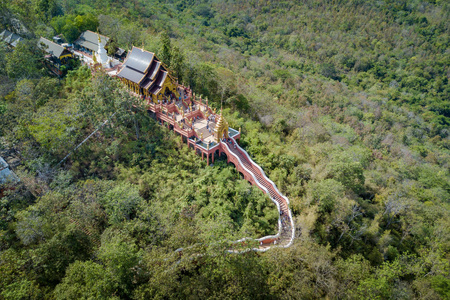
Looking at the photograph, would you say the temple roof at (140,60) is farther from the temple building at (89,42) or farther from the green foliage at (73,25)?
the green foliage at (73,25)

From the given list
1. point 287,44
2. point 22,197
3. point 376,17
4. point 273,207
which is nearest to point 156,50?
point 22,197

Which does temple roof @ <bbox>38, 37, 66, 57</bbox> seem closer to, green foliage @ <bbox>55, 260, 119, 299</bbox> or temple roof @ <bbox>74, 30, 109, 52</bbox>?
temple roof @ <bbox>74, 30, 109, 52</bbox>

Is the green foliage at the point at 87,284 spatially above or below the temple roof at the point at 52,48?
below

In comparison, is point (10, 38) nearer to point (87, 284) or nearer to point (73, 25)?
point (73, 25)

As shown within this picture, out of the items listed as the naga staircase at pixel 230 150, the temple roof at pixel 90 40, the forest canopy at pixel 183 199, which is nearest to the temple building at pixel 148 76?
the naga staircase at pixel 230 150

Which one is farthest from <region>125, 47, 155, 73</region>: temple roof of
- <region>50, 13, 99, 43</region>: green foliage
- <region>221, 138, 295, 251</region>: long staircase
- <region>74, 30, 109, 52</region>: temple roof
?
<region>50, 13, 99, 43</region>: green foliage

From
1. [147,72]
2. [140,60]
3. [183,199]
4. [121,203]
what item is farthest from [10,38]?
[183,199]

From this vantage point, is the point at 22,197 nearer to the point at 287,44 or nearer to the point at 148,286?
the point at 148,286
